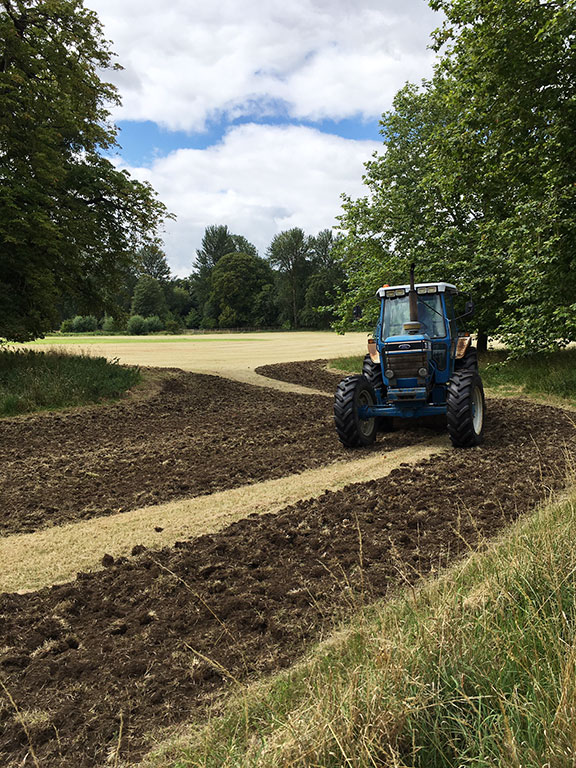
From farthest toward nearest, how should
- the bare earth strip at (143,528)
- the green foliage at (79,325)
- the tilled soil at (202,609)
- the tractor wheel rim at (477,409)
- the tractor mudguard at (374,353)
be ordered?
the green foliage at (79,325) → the tractor mudguard at (374,353) → the tractor wheel rim at (477,409) → the bare earth strip at (143,528) → the tilled soil at (202,609)

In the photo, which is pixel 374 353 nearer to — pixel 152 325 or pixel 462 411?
pixel 462 411

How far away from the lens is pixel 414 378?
954cm

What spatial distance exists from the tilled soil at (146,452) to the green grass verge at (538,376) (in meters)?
5.59

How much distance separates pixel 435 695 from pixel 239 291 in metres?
90.7

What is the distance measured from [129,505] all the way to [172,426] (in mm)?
5409

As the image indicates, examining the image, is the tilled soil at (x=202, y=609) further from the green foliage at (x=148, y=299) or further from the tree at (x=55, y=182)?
the green foliage at (x=148, y=299)

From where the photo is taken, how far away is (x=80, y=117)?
16.4m

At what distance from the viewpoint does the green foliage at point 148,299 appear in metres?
94.1

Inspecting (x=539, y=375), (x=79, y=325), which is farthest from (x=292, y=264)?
(x=539, y=375)

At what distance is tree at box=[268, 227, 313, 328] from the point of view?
87688 millimetres

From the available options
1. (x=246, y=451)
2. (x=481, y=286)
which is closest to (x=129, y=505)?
(x=246, y=451)

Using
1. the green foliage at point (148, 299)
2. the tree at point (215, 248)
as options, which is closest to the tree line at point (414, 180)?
the green foliage at point (148, 299)

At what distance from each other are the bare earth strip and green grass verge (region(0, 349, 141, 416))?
7638 mm

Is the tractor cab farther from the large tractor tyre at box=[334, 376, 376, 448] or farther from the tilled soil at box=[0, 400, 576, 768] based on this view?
the tilled soil at box=[0, 400, 576, 768]
